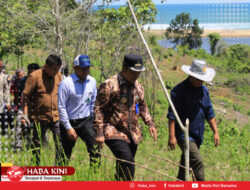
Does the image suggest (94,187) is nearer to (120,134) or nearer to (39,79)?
(120,134)

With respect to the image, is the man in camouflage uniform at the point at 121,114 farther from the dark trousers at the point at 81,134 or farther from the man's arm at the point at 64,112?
the dark trousers at the point at 81,134

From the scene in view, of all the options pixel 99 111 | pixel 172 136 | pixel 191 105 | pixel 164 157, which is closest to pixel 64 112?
pixel 99 111

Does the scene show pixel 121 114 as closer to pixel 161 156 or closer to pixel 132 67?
pixel 132 67

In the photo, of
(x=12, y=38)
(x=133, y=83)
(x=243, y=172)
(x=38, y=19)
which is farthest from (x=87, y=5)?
(x=243, y=172)

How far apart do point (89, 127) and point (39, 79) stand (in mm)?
952

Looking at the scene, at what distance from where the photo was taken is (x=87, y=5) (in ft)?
21.9

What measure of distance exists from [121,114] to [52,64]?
1.33 metres

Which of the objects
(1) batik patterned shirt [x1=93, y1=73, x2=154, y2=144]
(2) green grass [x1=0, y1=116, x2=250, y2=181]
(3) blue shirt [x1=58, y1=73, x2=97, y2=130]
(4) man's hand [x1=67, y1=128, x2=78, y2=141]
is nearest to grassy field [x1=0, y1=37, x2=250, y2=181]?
(2) green grass [x1=0, y1=116, x2=250, y2=181]

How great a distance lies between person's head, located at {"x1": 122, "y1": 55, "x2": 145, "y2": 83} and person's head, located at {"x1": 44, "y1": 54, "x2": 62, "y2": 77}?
116 centimetres

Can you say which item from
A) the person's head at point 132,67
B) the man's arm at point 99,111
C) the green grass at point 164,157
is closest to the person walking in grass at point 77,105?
the green grass at point 164,157

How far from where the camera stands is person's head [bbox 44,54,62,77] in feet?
12.6

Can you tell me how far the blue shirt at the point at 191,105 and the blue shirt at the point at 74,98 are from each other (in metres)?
1.07

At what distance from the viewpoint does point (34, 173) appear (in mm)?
2709

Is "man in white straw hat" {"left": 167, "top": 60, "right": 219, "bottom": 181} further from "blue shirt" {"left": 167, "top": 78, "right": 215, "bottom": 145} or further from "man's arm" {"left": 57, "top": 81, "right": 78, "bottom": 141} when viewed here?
"man's arm" {"left": 57, "top": 81, "right": 78, "bottom": 141}
